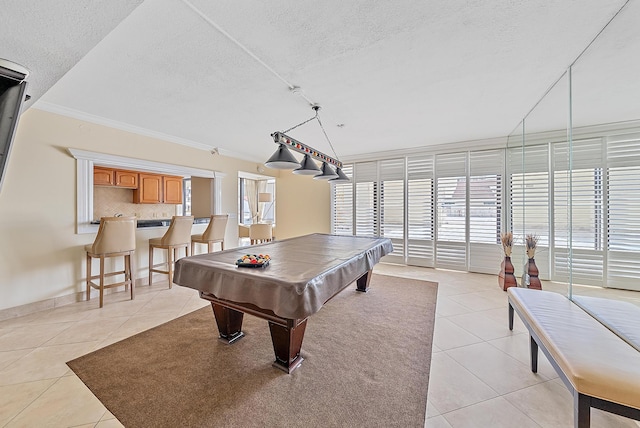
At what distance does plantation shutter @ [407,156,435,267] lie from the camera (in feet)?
16.2

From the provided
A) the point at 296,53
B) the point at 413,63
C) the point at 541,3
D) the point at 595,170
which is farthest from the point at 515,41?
the point at 595,170

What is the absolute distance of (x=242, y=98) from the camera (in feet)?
8.92

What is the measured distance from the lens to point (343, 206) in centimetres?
587

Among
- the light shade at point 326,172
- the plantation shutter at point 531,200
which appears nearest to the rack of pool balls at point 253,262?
the light shade at point 326,172

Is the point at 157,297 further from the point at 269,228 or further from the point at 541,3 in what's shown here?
the point at 541,3

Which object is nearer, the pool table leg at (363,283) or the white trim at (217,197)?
the pool table leg at (363,283)

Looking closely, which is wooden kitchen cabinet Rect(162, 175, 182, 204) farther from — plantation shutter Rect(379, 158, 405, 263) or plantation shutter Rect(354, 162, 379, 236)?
plantation shutter Rect(379, 158, 405, 263)

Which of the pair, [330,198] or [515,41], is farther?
[330,198]

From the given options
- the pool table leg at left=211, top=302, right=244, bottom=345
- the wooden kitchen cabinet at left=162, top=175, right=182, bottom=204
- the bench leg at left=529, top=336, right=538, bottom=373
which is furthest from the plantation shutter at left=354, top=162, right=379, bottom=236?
the wooden kitchen cabinet at left=162, top=175, right=182, bottom=204

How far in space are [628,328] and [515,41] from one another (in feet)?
6.97

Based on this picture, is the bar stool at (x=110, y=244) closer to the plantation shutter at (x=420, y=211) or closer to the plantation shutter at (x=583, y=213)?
the plantation shutter at (x=420, y=211)

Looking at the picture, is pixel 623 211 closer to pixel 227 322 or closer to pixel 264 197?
pixel 227 322

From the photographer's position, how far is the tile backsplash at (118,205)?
5.05m

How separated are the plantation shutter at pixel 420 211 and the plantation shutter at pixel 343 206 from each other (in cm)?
135
